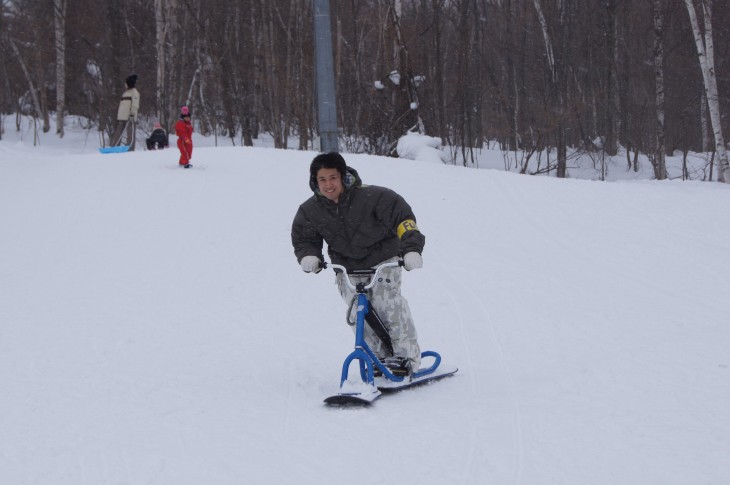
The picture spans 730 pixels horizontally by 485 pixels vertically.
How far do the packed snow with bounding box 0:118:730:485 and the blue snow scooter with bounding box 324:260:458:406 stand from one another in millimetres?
94

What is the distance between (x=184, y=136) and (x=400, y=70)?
324 inches

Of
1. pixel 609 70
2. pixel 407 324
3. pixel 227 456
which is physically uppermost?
pixel 609 70

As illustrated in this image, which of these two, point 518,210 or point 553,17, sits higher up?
point 553,17

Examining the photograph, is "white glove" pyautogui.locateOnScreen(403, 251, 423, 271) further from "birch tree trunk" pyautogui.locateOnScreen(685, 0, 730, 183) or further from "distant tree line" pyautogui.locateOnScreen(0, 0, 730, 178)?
"distant tree line" pyautogui.locateOnScreen(0, 0, 730, 178)

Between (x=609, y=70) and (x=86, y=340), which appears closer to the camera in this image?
(x=86, y=340)

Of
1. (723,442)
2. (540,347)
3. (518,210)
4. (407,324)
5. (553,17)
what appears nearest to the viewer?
(723,442)

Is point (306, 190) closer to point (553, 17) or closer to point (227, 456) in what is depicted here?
point (227, 456)

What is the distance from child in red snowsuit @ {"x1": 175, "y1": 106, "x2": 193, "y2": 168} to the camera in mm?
14430

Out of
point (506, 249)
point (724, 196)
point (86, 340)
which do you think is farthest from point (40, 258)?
point (724, 196)

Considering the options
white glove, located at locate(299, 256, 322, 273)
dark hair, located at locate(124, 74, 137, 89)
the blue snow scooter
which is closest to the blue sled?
dark hair, located at locate(124, 74, 137, 89)

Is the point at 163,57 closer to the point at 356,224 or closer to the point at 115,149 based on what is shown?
the point at 115,149

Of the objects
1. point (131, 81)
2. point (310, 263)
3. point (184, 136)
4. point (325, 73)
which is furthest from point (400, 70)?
point (310, 263)

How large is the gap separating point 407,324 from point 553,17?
23033 mm

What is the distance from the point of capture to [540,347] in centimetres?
634
